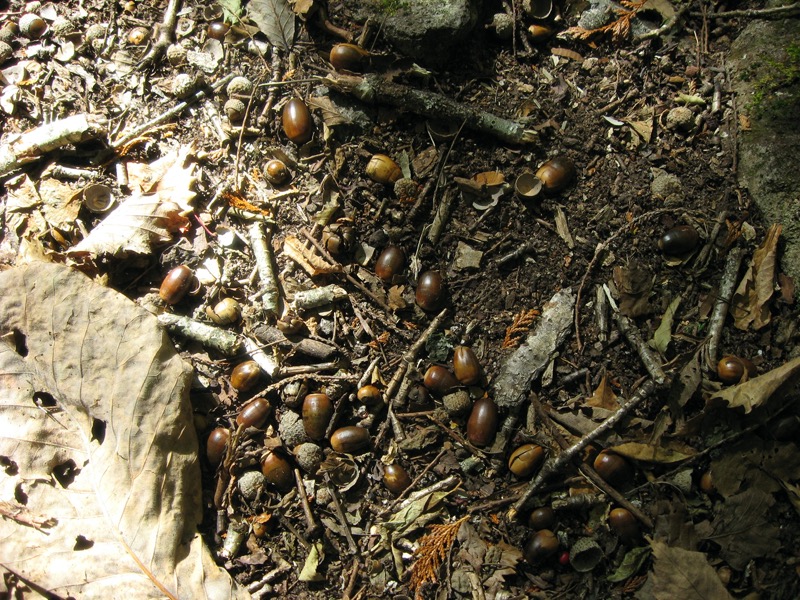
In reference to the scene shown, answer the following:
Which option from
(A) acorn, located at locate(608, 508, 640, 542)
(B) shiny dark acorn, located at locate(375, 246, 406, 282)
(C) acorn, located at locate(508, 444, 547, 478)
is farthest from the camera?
(B) shiny dark acorn, located at locate(375, 246, 406, 282)

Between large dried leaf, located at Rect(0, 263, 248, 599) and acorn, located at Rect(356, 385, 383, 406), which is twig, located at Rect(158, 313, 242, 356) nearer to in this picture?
large dried leaf, located at Rect(0, 263, 248, 599)

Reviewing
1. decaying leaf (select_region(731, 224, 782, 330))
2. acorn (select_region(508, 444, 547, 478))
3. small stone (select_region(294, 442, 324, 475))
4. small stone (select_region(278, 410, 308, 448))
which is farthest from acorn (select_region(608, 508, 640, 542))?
small stone (select_region(278, 410, 308, 448))

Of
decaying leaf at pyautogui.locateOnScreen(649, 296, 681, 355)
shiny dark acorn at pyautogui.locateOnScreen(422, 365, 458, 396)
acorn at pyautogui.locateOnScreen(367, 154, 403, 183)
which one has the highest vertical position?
acorn at pyautogui.locateOnScreen(367, 154, 403, 183)

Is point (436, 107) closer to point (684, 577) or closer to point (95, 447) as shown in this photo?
point (95, 447)

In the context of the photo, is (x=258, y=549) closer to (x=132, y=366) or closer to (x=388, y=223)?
(x=132, y=366)

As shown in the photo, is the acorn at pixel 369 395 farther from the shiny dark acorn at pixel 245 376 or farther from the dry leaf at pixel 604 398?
the dry leaf at pixel 604 398

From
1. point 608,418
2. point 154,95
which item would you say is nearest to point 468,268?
point 608,418

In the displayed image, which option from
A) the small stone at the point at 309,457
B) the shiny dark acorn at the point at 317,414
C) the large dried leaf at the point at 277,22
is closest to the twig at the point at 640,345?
the shiny dark acorn at the point at 317,414

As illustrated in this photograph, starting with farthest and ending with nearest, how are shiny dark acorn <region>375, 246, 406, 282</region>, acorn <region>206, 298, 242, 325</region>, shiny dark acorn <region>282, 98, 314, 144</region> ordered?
shiny dark acorn <region>282, 98, 314, 144</region>, acorn <region>206, 298, 242, 325</region>, shiny dark acorn <region>375, 246, 406, 282</region>
